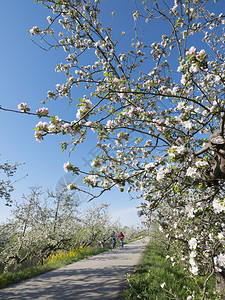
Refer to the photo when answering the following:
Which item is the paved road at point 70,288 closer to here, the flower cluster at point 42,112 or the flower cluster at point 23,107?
the flower cluster at point 42,112

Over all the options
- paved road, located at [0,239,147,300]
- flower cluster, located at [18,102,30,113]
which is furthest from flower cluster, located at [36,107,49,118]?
paved road, located at [0,239,147,300]

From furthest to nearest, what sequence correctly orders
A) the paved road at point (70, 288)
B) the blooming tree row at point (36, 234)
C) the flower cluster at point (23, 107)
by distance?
the blooming tree row at point (36, 234), the paved road at point (70, 288), the flower cluster at point (23, 107)

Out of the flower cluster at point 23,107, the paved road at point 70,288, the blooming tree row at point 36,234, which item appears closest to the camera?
the flower cluster at point 23,107

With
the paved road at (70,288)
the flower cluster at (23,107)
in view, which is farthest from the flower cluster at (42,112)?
the paved road at (70,288)

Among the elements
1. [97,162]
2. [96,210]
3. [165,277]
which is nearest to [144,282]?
Result: [165,277]

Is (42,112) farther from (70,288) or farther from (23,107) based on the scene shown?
(70,288)

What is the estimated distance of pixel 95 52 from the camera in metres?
4.32

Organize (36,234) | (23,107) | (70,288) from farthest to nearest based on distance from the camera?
(36,234)
(70,288)
(23,107)

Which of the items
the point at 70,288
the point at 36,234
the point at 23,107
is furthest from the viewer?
the point at 36,234

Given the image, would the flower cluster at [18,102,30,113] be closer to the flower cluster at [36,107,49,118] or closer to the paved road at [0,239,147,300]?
the flower cluster at [36,107,49,118]

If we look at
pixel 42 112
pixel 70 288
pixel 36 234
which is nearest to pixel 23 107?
pixel 42 112

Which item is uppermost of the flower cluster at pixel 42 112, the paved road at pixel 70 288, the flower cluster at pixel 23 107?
the flower cluster at pixel 23 107

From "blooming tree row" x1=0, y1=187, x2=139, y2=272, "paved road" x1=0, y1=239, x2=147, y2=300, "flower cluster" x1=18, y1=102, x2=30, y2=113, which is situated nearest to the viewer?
"flower cluster" x1=18, y1=102, x2=30, y2=113

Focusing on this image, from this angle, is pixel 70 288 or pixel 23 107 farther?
pixel 70 288
